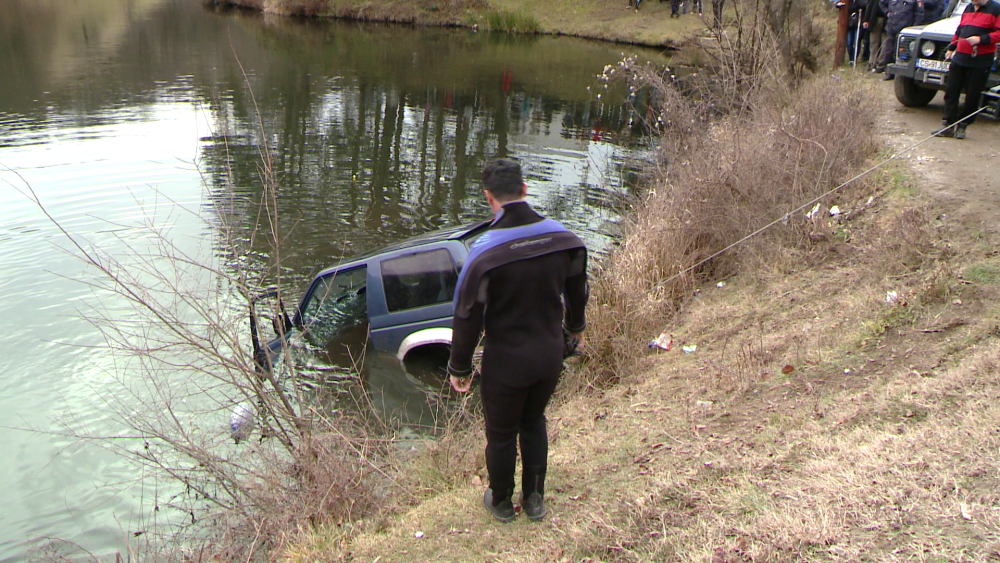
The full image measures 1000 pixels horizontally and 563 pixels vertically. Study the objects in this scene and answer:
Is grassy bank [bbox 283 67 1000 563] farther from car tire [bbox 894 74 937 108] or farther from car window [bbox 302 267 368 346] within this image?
car tire [bbox 894 74 937 108]

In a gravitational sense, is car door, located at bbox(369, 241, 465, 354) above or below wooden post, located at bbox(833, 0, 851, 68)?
below

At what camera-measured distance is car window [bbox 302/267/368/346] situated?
28.6ft

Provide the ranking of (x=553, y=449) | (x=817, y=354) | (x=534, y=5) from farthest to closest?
(x=534, y=5) → (x=817, y=354) → (x=553, y=449)

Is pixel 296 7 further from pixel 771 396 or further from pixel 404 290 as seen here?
pixel 771 396

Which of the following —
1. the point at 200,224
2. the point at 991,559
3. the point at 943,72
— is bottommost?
the point at 200,224

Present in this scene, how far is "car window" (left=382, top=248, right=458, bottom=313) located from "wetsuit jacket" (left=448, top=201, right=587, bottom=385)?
372 cm

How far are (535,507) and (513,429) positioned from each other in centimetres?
59

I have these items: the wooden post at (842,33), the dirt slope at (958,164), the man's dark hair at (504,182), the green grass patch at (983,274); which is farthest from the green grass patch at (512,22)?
the man's dark hair at (504,182)

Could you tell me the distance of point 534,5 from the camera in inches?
1925

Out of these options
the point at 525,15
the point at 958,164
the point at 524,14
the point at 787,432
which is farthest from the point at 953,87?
the point at 524,14

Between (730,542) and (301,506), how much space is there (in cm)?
290

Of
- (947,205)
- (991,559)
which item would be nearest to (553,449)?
(991,559)

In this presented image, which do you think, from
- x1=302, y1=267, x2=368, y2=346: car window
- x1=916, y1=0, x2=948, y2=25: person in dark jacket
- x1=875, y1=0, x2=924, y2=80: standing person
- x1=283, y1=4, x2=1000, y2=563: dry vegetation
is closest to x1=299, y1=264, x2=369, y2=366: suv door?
x1=302, y1=267, x2=368, y2=346: car window

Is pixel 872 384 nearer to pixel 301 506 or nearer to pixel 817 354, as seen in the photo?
pixel 817 354
